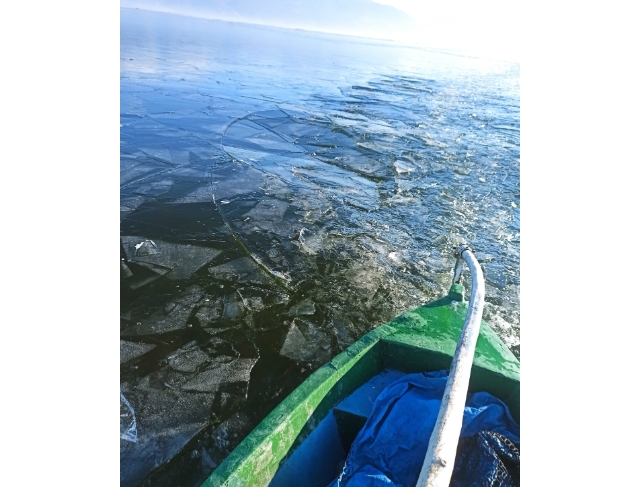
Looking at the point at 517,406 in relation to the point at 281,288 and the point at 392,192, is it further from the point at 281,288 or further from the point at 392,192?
the point at 392,192

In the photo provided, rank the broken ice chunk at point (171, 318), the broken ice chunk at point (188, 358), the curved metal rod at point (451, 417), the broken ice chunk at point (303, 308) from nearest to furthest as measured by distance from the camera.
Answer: the curved metal rod at point (451, 417)
the broken ice chunk at point (188, 358)
the broken ice chunk at point (171, 318)
the broken ice chunk at point (303, 308)

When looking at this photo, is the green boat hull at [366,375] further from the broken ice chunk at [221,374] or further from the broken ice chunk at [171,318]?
the broken ice chunk at [171,318]

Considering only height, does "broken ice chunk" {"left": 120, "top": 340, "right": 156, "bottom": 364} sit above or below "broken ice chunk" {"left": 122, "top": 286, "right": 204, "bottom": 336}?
below

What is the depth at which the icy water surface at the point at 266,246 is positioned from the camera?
124 inches

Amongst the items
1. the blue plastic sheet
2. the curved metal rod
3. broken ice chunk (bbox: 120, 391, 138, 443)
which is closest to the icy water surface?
broken ice chunk (bbox: 120, 391, 138, 443)

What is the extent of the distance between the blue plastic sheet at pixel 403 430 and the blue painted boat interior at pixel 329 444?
184 mm

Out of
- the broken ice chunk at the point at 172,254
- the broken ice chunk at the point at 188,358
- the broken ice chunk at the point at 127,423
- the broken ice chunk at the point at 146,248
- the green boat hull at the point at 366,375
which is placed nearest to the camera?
the green boat hull at the point at 366,375

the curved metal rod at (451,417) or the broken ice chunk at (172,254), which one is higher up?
the curved metal rod at (451,417)

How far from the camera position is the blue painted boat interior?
2.09 meters

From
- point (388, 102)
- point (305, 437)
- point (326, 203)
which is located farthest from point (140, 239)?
point (388, 102)

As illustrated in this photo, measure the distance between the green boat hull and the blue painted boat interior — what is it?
2 cm

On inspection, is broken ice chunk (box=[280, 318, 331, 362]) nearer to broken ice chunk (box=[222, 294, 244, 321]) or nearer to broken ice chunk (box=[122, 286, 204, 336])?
broken ice chunk (box=[222, 294, 244, 321])

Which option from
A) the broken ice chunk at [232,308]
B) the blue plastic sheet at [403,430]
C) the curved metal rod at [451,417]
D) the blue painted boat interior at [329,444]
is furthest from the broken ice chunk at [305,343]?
the curved metal rod at [451,417]

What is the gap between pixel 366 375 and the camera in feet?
8.68
